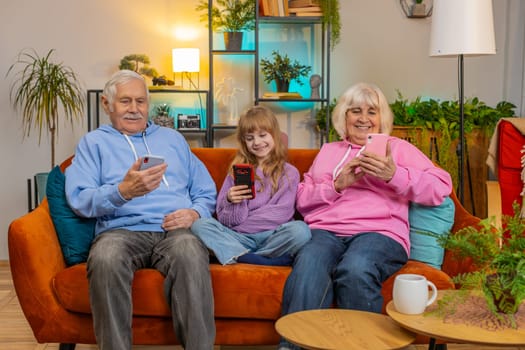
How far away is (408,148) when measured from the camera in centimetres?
281

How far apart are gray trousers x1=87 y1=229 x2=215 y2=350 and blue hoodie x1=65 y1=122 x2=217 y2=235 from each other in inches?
7.6

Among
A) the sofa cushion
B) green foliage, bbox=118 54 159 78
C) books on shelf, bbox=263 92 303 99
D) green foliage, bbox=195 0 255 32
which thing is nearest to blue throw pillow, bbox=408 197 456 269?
the sofa cushion

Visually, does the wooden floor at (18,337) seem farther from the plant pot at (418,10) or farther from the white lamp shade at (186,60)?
the plant pot at (418,10)

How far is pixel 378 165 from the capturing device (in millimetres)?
2584

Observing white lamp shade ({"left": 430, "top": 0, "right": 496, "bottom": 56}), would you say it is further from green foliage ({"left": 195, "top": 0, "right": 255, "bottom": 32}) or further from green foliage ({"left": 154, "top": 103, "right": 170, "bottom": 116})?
green foliage ({"left": 154, "top": 103, "right": 170, "bottom": 116})

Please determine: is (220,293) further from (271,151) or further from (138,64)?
(138,64)

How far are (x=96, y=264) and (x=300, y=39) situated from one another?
3.08 metres

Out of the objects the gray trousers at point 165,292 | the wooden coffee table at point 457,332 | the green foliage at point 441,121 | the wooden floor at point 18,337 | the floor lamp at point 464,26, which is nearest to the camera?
the wooden coffee table at point 457,332

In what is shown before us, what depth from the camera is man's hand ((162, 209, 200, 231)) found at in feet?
8.91

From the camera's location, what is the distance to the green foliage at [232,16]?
482 cm

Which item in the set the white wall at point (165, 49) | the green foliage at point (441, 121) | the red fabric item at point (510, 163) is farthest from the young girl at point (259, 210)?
the white wall at point (165, 49)

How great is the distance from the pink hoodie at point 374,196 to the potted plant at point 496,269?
2.39ft

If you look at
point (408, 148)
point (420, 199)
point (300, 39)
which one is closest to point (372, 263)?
point (420, 199)

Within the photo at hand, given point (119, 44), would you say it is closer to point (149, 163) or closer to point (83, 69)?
point (83, 69)
